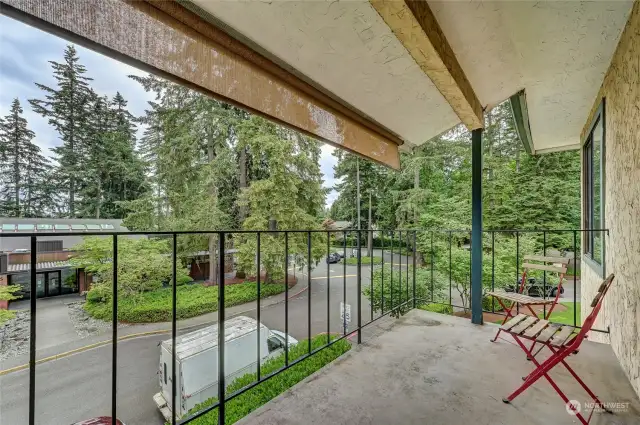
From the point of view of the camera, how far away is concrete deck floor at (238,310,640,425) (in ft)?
5.02

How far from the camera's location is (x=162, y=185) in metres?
9.66

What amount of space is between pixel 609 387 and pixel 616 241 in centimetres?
107

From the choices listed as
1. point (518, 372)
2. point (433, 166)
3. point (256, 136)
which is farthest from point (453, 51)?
point (433, 166)

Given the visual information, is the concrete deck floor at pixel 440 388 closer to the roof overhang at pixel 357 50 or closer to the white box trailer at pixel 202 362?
the roof overhang at pixel 357 50

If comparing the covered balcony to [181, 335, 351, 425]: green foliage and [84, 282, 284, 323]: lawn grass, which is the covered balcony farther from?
[84, 282, 284, 323]: lawn grass

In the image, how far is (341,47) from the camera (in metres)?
1.56

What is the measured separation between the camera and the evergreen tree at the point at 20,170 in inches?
245

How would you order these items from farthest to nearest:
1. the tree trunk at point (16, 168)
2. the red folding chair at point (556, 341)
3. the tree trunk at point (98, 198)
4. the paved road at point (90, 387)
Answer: the tree trunk at point (98, 198) → the tree trunk at point (16, 168) → the paved road at point (90, 387) → the red folding chair at point (556, 341)

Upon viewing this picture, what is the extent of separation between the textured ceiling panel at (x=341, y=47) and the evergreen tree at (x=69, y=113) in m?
9.44

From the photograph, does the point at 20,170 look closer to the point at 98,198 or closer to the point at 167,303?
the point at 98,198

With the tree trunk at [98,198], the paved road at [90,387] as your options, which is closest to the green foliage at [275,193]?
the paved road at [90,387]

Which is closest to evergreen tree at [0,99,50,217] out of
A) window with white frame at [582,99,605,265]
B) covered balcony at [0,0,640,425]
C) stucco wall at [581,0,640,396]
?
covered balcony at [0,0,640,425]

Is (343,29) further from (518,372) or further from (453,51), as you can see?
(518,372)

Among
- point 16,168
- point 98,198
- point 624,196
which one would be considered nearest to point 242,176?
point 98,198
